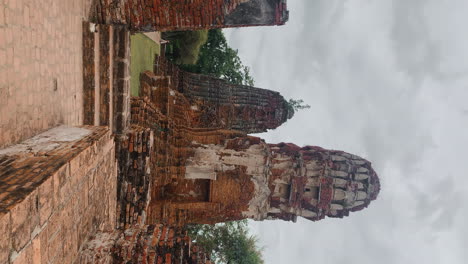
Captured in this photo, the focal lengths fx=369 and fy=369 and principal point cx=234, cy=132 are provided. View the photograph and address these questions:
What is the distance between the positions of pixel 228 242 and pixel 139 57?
12.0m

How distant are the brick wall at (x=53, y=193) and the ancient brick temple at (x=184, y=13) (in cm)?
272

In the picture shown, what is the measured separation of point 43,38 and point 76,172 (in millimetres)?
2403

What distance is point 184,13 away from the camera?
7.83m

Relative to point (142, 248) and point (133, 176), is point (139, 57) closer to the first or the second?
point (133, 176)

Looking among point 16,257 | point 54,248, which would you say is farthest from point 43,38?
point 16,257

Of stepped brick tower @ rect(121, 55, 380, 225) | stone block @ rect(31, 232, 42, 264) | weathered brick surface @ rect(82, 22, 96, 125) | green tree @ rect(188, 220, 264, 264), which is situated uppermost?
weathered brick surface @ rect(82, 22, 96, 125)

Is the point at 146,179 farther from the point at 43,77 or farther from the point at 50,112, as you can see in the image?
the point at 43,77

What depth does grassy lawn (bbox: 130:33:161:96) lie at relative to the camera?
13.1 m

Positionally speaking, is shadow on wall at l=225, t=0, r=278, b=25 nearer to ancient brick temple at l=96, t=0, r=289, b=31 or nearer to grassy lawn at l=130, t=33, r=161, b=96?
ancient brick temple at l=96, t=0, r=289, b=31

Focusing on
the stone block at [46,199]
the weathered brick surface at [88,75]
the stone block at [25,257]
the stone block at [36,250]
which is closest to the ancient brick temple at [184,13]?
the weathered brick surface at [88,75]

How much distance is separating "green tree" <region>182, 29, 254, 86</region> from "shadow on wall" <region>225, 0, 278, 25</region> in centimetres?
1715

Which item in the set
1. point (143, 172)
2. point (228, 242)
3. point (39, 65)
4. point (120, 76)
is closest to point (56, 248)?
point (39, 65)

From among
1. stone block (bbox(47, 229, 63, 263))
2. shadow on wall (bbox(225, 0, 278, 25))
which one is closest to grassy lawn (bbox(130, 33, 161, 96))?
shadow on wall (bbox(225, 0, 278, 25))

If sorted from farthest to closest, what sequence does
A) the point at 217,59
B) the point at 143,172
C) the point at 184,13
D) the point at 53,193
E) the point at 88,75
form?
the point at 217,59, the point at 143,172, the point at 184,13, the point at 88,75, the point at 53,193
